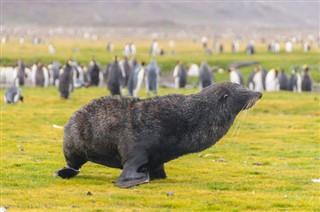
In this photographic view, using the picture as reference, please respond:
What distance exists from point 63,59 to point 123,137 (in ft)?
139

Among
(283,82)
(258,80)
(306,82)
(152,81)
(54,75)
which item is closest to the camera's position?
(152,81)

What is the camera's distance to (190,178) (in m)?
10.8

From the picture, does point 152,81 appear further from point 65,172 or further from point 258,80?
point 65,172

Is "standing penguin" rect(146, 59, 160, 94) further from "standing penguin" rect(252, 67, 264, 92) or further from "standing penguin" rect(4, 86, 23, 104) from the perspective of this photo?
"standing penguin" rect(252, 67, 264, 92)

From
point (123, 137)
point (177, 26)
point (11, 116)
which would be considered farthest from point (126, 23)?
point (123, 137)

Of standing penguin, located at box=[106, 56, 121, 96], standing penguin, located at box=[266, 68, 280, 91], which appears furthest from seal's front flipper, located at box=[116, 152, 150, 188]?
standing penguin, located at box=[266, 68, 280, 91]

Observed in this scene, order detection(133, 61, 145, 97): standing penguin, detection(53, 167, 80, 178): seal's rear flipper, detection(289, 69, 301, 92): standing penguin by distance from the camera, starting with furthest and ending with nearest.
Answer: detection(289, 69, 301, 92): standing penguin → detection(133, 61, 145, 97): standing penguin → detection(53, 167, 80, 178): seal's rear flipper

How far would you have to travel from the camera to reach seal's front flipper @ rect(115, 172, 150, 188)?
379 inches

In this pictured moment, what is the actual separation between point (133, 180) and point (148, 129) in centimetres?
79

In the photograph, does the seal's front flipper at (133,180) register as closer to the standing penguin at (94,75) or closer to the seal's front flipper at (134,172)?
the seal's front flipper at (134,172)

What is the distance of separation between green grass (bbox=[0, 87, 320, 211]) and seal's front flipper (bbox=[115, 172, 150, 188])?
9 centimetres

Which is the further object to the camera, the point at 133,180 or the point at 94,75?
the point at 94,75

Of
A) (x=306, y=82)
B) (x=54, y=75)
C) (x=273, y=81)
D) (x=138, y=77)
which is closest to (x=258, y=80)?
(x=273, y=81)

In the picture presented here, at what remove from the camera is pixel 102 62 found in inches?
2085
